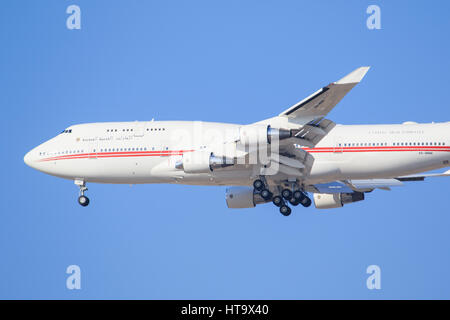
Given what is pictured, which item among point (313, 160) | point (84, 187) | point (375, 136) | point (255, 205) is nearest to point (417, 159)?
point (375, 136)

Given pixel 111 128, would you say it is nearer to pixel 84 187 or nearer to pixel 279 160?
pixel 84 187

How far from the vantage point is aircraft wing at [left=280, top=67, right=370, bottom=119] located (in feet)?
112

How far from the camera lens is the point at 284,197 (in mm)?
41875

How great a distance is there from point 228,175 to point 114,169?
5955mm

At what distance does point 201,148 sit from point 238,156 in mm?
3849

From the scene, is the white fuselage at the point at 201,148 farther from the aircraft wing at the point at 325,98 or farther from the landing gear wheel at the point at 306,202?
the aircraft wing at the point at 325,98

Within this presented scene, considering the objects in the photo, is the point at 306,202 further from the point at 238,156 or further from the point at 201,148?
the point at 201,148

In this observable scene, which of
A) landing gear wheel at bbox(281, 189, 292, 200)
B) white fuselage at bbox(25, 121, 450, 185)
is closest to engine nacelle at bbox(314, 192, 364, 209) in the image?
white fuselage at bbox(25, 121, 450, 185)

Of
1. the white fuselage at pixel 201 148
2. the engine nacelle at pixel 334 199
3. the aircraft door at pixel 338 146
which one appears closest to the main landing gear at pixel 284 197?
the white fuselage at pixel 201 148

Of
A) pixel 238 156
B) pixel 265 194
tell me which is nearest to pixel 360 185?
pixel 265 194

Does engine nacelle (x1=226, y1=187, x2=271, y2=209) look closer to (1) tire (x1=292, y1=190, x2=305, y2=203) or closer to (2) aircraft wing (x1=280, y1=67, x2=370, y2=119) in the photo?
(1) tire (x1=292, y1=190, x2=305, y2=203)

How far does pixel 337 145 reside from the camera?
42875 mm

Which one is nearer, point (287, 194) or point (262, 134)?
point (262, 134)

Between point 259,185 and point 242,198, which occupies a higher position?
point 259,185
